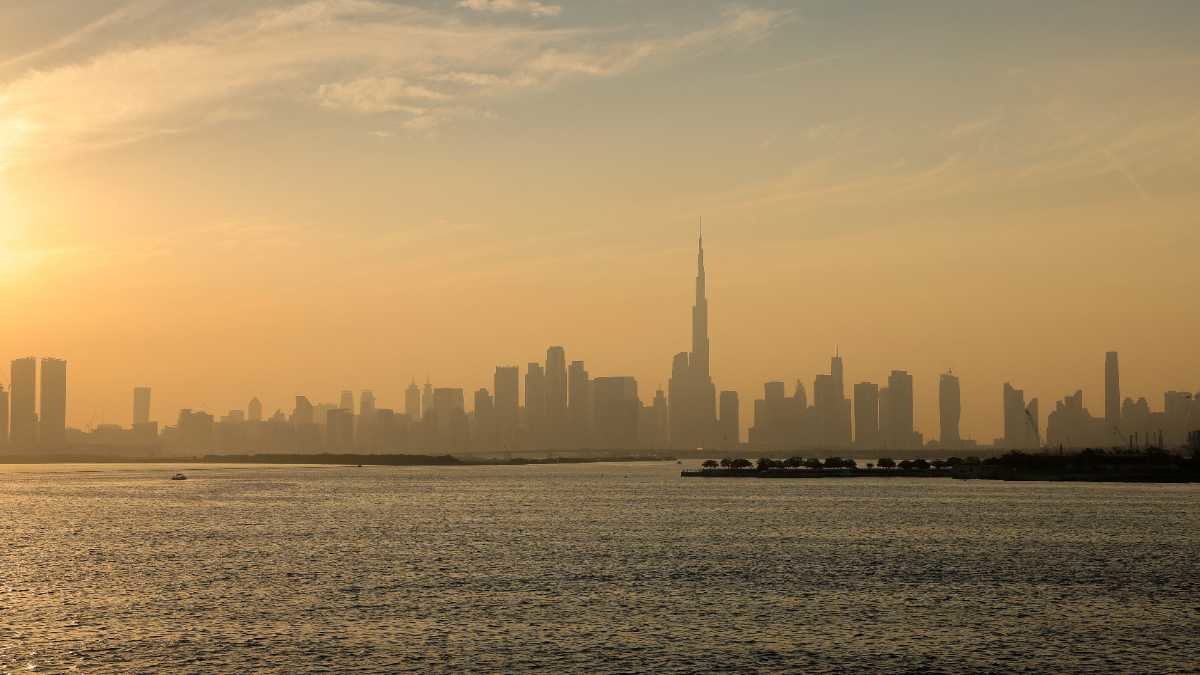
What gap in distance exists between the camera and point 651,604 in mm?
67188

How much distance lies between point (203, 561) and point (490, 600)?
1342 inches

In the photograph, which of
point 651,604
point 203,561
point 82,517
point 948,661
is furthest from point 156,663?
point 82,517

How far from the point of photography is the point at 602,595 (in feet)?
232

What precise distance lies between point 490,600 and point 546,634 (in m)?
12.2

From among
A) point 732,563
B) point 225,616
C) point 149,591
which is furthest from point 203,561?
point 732,563

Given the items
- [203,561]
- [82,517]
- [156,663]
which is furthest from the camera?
[82,517]

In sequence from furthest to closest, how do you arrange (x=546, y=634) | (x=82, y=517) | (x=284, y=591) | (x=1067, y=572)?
1. (x=82, y=517)
2. (x=1067, y=572)
3. (x=284, y=591)
4. (x=546, y=634)

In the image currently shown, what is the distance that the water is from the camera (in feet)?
171

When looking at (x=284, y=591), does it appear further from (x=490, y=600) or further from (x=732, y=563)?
(x=732, y=563)

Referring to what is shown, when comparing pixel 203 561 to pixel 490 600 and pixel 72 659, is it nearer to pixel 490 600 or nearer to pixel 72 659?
pixel 490 600

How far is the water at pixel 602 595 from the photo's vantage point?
5212 cm

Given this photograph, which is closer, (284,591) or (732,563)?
(284,591)

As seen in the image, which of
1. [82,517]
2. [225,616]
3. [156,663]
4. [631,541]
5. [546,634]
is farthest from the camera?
[82,517]

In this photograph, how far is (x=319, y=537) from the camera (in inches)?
4515
